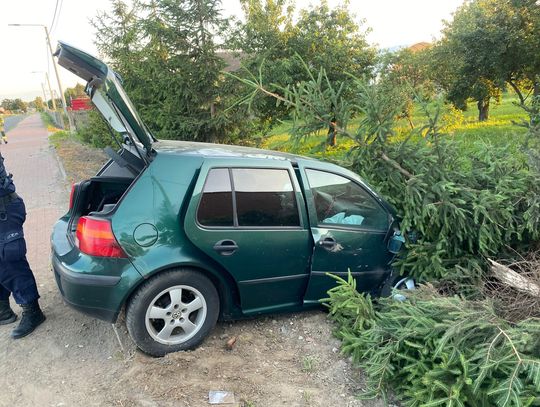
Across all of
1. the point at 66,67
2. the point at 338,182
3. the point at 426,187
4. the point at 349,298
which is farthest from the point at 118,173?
the point at 426,187

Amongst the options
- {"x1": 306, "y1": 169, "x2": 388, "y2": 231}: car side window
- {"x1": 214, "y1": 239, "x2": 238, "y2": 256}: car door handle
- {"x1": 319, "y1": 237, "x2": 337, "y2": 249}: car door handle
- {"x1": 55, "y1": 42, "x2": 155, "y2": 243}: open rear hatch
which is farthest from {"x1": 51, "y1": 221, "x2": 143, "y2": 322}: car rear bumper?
{"x1": 306, "y1": 169, "x2": 388, "y2": 231}: car side window

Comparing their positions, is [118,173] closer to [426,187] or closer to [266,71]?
[426,187]

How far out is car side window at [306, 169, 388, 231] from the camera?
337cm

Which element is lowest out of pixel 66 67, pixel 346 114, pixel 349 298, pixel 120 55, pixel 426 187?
pixel 349 298

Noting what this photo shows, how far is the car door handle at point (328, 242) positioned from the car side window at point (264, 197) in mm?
253

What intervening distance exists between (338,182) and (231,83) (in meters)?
6.15

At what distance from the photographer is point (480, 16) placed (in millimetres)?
16953

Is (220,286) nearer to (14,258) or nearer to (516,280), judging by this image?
(14,258)

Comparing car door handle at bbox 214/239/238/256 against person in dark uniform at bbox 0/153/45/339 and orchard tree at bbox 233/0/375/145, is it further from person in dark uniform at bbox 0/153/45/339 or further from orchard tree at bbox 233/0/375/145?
orchard tree at bbox 233/0/375/145

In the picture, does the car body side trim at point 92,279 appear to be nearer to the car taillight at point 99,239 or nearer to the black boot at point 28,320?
the car taillight at point 99,239

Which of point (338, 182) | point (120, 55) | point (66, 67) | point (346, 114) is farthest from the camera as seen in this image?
point (120, 55)

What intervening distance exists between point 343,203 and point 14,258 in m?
2.77

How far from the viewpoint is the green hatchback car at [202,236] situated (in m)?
2.78

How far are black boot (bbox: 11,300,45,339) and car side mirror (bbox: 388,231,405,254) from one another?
3.14 m
